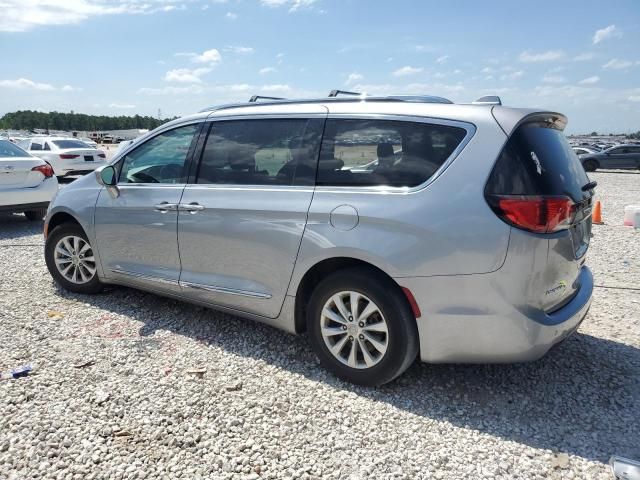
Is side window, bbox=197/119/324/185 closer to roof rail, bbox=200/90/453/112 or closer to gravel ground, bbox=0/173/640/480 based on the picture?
roof rail, bbox=200/90/453/112

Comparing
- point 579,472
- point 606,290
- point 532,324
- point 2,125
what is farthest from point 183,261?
Answer: point 2,125

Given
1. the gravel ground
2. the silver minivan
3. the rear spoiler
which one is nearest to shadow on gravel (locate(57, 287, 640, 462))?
the gravel ground

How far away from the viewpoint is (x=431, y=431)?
2.85m

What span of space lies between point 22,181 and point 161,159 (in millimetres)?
5352

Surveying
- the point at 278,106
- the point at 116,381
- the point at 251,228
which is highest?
the point at 278,106

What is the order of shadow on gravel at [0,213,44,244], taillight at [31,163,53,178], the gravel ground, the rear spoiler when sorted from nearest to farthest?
the gravel ground → the rear spoiler → shadow on gravel at [0,213,44,244] → taillight at [31,163,53,178]

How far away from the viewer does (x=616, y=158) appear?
2698cm

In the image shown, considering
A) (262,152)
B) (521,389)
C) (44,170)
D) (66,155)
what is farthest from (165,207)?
(66,155)

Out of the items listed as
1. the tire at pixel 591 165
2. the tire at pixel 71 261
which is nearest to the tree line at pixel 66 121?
the tire at pixel 591 165

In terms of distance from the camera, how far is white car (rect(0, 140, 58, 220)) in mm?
8070

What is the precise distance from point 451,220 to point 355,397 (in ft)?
4.17

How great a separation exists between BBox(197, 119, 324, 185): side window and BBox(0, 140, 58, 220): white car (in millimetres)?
5773

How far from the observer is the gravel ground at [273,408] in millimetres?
2566

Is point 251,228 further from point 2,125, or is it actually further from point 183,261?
point 2,125
